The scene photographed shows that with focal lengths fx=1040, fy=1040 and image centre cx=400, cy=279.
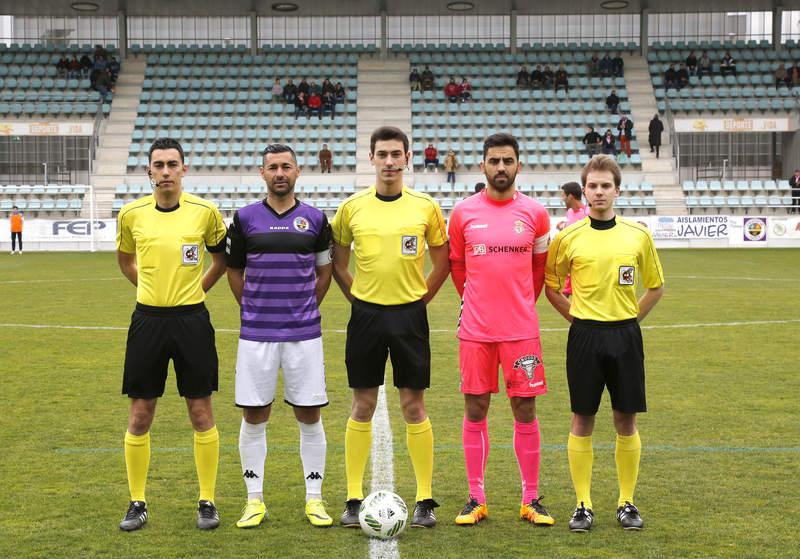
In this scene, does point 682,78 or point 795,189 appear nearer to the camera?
point 795,189

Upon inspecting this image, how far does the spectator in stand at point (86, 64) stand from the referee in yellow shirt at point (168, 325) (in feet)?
125

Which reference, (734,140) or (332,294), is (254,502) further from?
(734,140)

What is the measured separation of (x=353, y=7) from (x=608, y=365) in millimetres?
38496

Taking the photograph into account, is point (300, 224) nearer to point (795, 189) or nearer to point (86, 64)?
point (795, 189)

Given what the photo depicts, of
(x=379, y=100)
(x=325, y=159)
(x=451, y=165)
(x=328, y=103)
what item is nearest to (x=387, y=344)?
(x=451, y=165)

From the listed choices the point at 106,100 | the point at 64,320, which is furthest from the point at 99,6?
the point at 64,320

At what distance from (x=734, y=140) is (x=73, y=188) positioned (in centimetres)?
2474

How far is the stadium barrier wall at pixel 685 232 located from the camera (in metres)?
31.8

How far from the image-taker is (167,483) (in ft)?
20.2

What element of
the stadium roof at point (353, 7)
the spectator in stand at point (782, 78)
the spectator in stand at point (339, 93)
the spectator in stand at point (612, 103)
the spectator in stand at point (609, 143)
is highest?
the stadium roof at point (353, 7)

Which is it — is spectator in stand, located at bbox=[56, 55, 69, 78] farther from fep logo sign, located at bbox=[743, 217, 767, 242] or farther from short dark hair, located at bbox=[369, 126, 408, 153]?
short dark hair, located at bbox=[369, 126, 408, 153]

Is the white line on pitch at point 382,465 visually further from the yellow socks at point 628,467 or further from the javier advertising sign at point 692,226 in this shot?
the javier advertising sign at point 692,226

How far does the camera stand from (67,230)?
104 feet

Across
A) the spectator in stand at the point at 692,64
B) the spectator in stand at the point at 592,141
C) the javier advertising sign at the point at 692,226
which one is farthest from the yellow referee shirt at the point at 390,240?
the spectator in stand at the point at 692,64
